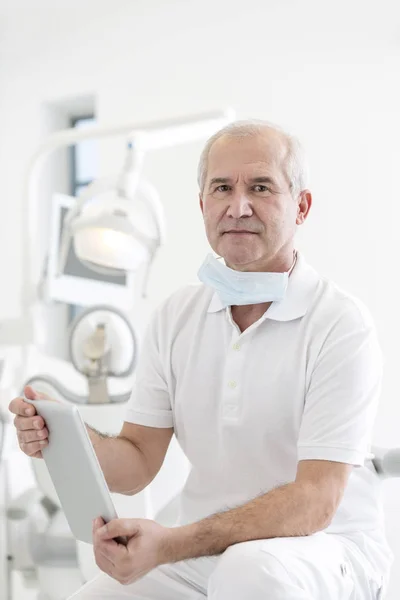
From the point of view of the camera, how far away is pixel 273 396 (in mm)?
1414

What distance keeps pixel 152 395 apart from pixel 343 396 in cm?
44

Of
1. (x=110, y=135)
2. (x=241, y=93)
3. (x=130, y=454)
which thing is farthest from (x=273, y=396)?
(x=241, y=93)

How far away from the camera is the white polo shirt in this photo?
133 cm

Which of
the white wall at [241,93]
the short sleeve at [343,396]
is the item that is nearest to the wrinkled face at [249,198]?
the short sleeve at [343,396]

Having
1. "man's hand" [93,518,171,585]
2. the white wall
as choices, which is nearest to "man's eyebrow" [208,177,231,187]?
"man's hand" [93,518,171,585]

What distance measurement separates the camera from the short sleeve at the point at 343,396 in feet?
4.26

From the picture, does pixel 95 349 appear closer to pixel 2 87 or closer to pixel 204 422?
pixel 204 422

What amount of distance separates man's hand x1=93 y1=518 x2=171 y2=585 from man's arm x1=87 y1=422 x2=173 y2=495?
31cm

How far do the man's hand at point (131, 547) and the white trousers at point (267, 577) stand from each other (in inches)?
3.8

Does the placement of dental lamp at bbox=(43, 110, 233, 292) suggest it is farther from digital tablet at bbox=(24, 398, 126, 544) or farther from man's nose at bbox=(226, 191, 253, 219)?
digital tablet at bbox=(24, 398, 126, 544)

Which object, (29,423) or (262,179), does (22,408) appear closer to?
(29,423)

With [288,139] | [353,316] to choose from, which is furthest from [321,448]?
[288,139]

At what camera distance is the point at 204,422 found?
4.90ft

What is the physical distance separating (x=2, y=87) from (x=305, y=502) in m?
3.53
